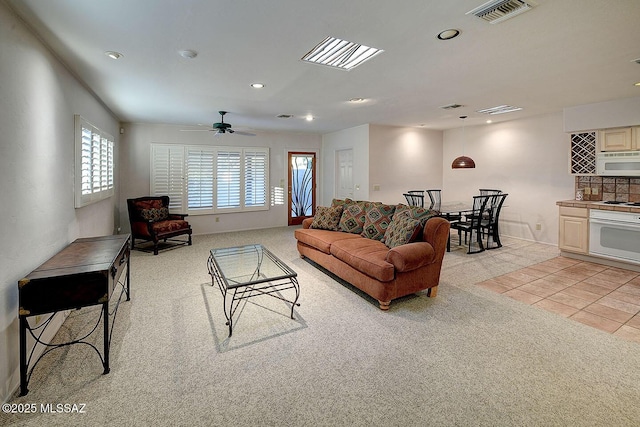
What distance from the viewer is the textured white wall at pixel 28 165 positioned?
1972mm

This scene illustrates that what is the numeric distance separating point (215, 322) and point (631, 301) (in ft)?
14.7

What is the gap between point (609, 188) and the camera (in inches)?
201

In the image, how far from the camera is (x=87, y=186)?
3705 mm

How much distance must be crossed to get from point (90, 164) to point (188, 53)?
2.11 metres

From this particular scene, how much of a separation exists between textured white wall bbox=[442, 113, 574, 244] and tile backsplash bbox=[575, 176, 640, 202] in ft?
0.96

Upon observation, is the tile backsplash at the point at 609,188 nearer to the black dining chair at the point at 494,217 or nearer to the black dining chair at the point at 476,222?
the black dining chair at the point at 494,217

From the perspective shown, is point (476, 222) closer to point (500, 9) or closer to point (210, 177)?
point (500, 9)

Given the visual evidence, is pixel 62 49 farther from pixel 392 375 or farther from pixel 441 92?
pixel 441 92

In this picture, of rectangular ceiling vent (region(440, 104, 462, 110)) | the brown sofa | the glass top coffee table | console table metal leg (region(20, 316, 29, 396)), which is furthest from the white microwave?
console table metal leg (region(20, 316, 29, 396))

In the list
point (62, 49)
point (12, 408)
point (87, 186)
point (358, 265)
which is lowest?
point (12, 408)

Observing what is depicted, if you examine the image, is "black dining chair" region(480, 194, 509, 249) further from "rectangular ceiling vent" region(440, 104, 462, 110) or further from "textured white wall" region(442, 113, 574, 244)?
"rectangular ceiling vent" region(440, 104, 462, 110)

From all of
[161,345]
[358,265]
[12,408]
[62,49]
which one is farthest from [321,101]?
[12,408]

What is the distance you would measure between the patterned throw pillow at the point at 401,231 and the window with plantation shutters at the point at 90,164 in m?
3.60

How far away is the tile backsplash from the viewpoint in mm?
4848
